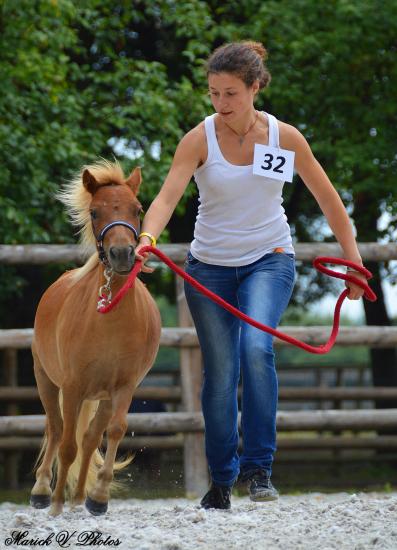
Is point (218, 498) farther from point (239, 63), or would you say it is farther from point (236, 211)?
point (239, 63)

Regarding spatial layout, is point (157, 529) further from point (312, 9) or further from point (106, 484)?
point (312, 9)

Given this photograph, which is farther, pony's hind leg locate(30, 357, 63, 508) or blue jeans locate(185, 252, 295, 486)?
pony's hind leg locate(30, 357, 63, 508)

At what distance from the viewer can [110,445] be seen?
4969 millimetres

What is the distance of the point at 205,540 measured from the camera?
405cm

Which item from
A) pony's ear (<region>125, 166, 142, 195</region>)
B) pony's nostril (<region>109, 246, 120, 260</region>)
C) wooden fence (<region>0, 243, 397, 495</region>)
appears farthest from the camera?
wooden fence (<region>0, 243, 397, 495</region>)

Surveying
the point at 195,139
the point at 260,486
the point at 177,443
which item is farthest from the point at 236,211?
the point at 177,443

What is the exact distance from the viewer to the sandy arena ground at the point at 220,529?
157 inches

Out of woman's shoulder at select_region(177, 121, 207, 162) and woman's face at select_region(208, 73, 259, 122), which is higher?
woman's face at select_region(208, 73, 259, 122)

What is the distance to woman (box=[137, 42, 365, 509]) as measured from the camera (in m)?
4.52

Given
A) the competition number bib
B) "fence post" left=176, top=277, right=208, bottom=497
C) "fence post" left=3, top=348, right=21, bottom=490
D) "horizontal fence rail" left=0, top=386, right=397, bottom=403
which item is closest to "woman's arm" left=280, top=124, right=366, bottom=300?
the competition number bib

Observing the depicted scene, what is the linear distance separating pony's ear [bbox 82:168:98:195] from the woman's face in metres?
0.70

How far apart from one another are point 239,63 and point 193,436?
4.05m

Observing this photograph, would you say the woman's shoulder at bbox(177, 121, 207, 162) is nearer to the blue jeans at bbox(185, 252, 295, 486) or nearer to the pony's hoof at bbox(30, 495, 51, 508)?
the blue jeans at bbox(185, 252, 295, 486)

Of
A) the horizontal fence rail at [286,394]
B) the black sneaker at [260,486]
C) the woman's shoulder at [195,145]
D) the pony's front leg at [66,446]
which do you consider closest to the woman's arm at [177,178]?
the woman's shoulder at [195,145]
